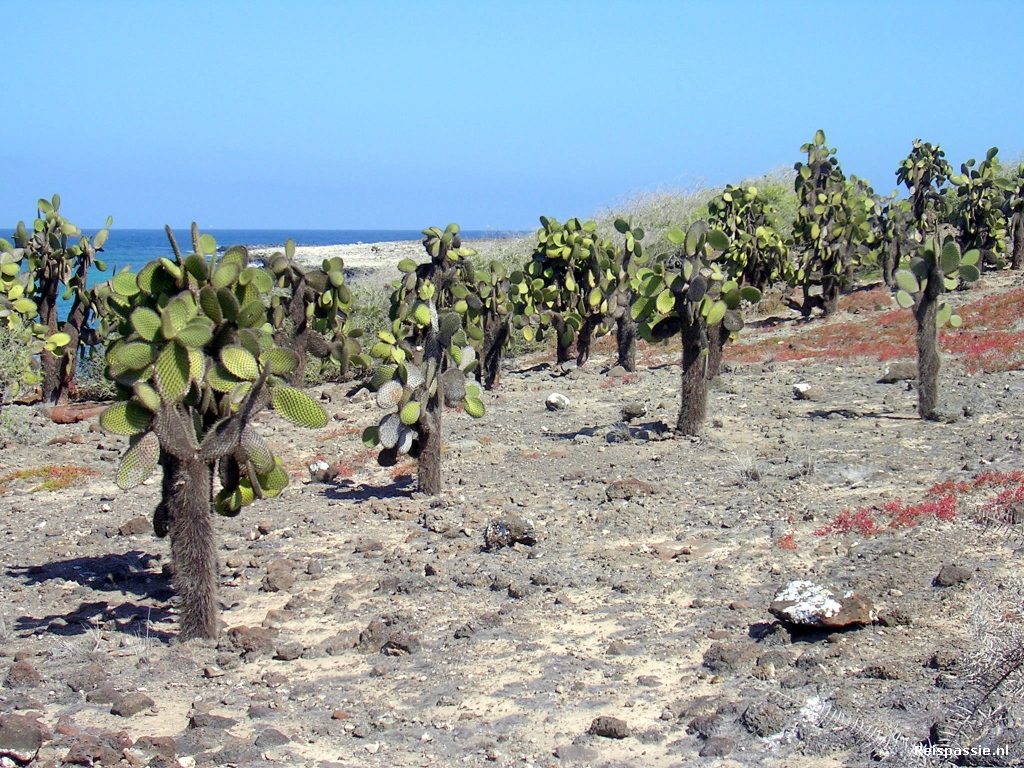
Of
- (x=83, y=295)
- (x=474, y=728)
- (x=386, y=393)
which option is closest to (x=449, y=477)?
(x=386, y=393)

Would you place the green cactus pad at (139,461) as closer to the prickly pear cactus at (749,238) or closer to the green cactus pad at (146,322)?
the green cactus pad at (146,322)

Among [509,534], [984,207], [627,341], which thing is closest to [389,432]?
[509,534]

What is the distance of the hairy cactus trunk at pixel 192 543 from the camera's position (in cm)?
545

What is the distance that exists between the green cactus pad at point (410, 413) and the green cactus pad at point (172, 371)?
2.75m

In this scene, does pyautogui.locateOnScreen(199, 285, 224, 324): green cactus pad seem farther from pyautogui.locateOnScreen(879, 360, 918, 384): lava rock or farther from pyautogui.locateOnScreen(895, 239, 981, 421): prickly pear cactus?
pyautogui.locateOnScreen(879, 360, 918, 384): lava rock

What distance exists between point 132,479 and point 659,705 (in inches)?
110

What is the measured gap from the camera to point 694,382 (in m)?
10.0

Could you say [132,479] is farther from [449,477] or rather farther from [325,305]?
[325,305]

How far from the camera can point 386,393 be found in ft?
26.6

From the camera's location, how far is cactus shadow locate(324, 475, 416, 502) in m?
8.64

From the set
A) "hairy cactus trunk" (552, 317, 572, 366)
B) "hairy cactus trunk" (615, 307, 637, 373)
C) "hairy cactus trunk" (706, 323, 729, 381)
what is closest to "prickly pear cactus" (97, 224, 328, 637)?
"hairy cactus trunk" (706, 323, 729, 381)

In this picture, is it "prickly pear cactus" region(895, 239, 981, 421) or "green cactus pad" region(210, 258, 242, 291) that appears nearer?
"green cactus pad" region(210, 258, 242, 291)

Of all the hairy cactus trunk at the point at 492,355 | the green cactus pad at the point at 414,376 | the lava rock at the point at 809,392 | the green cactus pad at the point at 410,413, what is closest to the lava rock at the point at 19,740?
the green cactus pad at the point at 410,413

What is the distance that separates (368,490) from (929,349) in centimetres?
566
